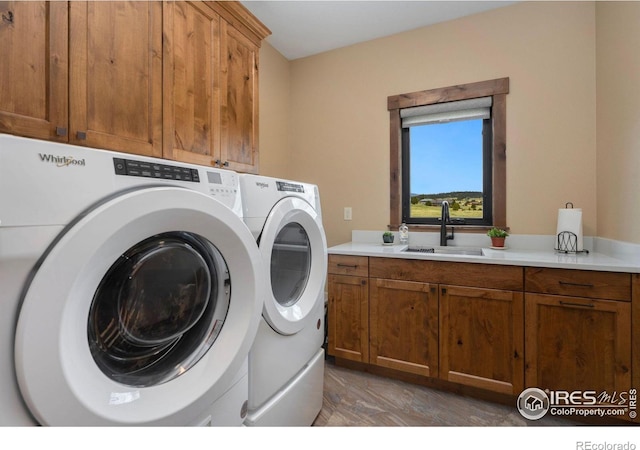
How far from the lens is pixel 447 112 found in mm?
2334

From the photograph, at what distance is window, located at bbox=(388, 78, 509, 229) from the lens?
7.16ft

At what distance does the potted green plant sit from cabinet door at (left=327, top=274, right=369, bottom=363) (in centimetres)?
97

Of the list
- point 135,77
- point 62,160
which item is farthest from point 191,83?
point 62,160

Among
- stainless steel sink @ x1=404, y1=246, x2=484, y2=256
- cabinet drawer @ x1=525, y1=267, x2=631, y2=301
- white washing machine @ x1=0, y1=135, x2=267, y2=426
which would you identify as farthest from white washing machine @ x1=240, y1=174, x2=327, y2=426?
cabinet drawer @ x1=525, y1=267, x2=631, y2=301

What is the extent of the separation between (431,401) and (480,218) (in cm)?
139

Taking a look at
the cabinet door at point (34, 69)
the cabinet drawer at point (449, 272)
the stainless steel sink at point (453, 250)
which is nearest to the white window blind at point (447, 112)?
the stainless steel sink at point (453, 250)

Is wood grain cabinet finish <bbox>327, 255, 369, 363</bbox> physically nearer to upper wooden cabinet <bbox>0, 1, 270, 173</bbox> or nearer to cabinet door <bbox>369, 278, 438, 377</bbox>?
cabinet door <bbox>369, 278, 438, 377</bbox>

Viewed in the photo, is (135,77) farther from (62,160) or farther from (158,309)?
(158,309)

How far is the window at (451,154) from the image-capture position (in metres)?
2.18

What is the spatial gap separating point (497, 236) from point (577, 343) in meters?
0.77

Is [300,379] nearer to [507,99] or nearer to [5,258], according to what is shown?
[5,258]

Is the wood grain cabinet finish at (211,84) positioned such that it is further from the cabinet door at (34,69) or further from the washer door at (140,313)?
the washer door at (140,313)

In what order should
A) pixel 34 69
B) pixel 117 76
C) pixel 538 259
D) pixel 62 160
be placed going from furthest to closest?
pixel 538 259, pixel 117 76, pixel 34 69, pixel 62 160

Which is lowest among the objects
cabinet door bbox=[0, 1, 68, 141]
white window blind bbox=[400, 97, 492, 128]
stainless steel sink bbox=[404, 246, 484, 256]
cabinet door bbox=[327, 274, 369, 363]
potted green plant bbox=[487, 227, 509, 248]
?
cabinet door bbox=[327, 274, 369, 363]
